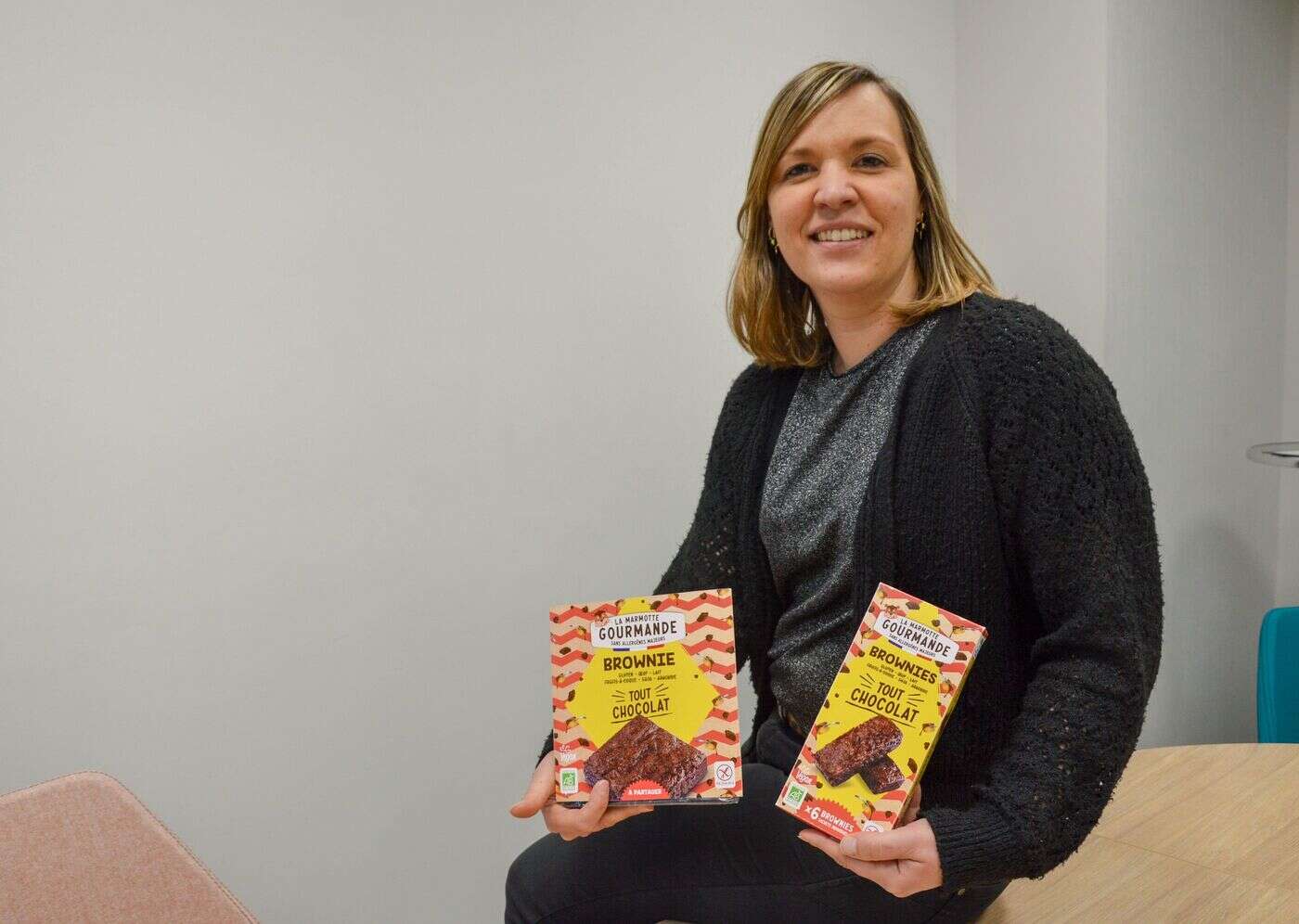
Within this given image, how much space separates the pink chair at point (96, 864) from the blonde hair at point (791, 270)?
961 millimetres

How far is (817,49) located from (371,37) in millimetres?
1007

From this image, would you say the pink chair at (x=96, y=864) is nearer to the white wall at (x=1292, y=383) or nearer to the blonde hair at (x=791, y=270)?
the blonde hair at (x=791, y=270)

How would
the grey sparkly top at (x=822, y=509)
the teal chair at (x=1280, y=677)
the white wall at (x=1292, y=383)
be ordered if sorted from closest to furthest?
the grey sparkly top at (x=822, y=509) < the teal chair at (x=1280, y=677) < the white wall at (x=1292, y=383)

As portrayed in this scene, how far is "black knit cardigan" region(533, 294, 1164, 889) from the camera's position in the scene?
3.25 feet

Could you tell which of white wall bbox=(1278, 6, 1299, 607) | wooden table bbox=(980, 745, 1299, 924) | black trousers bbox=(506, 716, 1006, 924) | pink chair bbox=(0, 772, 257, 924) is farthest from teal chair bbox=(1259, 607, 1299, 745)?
pink chair bbox=(0, 772, 257, 924)

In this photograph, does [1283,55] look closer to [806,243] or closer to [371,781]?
[806,243]

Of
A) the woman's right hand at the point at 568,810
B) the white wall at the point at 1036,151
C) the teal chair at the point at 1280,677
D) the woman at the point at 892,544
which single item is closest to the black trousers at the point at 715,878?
the woman at the point at 892,544

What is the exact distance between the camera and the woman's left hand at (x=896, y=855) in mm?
944

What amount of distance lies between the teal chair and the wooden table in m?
0.49

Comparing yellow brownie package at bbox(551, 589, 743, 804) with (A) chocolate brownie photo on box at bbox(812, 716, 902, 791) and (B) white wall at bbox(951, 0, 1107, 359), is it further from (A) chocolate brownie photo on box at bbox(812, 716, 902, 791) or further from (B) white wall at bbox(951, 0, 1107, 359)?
(B) white wall at bbox(951, 0, 1107, 359)

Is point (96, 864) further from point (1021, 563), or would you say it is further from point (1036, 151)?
point (1036, 151)

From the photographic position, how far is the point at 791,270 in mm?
1435

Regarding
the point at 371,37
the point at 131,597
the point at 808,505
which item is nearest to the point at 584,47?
the point at 371,37

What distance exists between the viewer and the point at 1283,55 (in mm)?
2512
